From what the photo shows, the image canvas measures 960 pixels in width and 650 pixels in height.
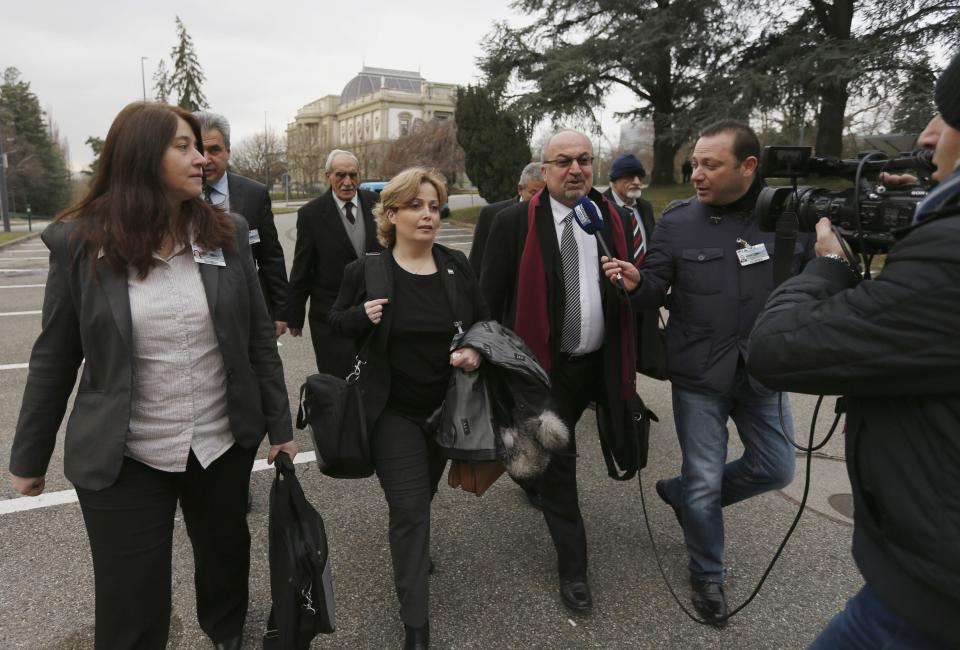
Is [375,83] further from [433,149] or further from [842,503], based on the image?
[842,503]

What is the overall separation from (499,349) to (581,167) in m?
1.09

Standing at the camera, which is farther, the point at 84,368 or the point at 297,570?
the point at 297,570

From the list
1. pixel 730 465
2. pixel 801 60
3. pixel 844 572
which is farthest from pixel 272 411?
pixel 801 60

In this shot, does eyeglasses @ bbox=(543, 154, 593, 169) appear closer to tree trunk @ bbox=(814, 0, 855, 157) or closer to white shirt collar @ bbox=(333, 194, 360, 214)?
white shirt collar @ bbox=(333, 194, 360, 214)

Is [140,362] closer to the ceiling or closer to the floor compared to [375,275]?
closer to the floor

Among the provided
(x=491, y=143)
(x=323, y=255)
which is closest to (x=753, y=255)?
(x=323, y=255)

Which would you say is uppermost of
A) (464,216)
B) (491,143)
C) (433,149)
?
(433,149)

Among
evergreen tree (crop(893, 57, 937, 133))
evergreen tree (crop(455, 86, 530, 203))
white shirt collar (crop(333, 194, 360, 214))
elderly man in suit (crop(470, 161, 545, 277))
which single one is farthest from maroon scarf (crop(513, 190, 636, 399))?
evergreen tree (crop(455, 86, 530, 203))

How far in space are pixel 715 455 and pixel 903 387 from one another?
1639 millimetres

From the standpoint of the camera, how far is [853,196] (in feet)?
5.48

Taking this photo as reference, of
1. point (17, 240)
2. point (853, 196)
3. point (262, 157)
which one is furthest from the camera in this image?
point (262, 157)

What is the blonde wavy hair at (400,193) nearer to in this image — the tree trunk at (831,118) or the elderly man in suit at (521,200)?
the elderly man in suit at (521,200)

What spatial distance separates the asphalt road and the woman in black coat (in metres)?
0.46

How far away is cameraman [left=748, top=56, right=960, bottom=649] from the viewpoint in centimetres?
120
